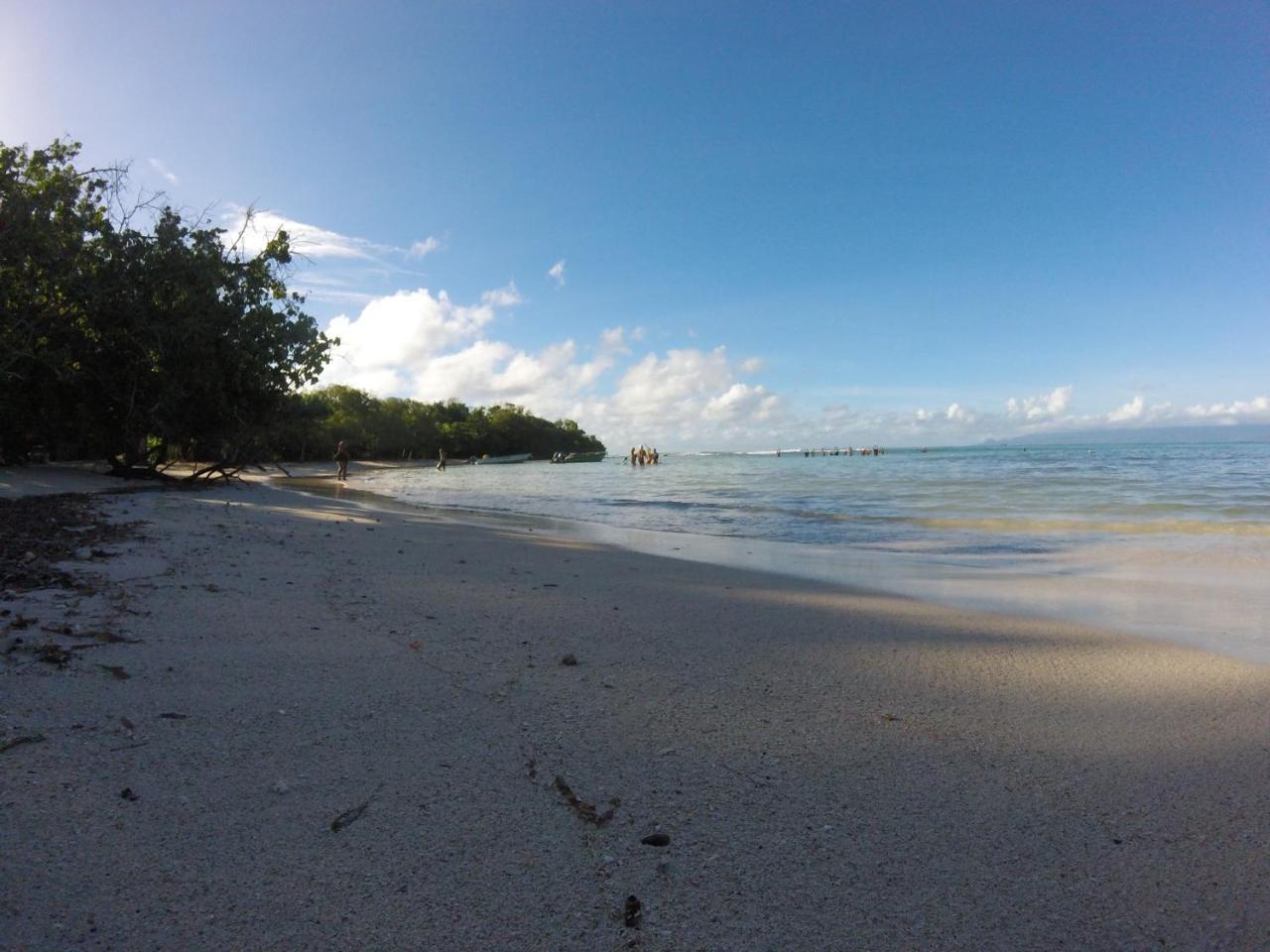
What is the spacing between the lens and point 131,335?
15.2m

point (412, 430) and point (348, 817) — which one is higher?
point (412, 430)

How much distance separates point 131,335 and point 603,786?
681 inches

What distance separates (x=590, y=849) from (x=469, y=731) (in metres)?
1.04

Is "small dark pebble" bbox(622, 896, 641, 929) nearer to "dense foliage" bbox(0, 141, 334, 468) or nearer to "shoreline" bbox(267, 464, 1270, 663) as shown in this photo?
"shoreline" bbox(267, 464, 1270, 663)

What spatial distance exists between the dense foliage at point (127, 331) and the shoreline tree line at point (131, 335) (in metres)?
0.03

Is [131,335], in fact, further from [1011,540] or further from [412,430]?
[412,430]

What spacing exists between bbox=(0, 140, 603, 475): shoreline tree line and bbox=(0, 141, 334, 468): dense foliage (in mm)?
33

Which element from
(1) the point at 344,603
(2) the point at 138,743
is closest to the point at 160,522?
(1) the point at 344,603

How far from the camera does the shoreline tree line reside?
12.7 meters

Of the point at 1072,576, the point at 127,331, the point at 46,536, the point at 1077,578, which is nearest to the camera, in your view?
the point at 46,536

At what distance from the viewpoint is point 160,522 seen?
9234 mm

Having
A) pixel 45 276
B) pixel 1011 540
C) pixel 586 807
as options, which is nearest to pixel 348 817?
pixel 586 807

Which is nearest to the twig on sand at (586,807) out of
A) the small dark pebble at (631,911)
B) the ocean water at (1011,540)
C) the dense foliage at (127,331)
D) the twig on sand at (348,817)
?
the small dark pebble at (631,911)

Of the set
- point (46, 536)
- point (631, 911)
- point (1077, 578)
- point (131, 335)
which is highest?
point (131, 335)
